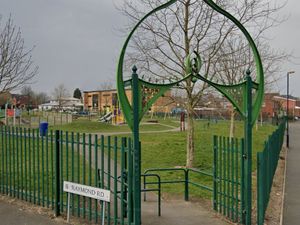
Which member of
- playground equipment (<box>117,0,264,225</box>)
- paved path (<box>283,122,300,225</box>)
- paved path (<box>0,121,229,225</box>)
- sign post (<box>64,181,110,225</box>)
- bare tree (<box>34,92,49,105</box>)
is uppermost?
bare tree (<box>34,92,49,105</box>)

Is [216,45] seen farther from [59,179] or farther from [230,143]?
[59,179]

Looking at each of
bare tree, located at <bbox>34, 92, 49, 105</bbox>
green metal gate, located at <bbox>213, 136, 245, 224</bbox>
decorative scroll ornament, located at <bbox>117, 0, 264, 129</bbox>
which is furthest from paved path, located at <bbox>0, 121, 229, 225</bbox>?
bare tree, located at <bbox>34, 92, 49, 105</bbox>

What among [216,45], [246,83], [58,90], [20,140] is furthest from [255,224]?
[58,90]

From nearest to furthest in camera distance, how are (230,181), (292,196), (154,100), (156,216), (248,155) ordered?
(154,100)
(248,155)
(230,181)
(156,216)
(292,196)

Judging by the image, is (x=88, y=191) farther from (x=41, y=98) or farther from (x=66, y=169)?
(x=41, y=98)

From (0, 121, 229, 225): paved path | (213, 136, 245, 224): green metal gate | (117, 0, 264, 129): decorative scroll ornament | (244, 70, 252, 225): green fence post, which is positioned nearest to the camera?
(117, 0, 264, 129): decorative scroll ornament

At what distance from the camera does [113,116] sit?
5041 cm

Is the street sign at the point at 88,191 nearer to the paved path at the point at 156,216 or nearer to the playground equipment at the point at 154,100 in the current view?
the playground equipment at the point at 154,100

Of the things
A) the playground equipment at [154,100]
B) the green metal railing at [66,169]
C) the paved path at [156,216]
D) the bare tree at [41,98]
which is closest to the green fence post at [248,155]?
the playground equipment at [154,100]

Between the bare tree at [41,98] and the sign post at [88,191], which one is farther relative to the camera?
the bare tree at [41,98]

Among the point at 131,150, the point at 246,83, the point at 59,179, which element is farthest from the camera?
the point at 59,179

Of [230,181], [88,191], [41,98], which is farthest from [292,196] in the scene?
[41,98]

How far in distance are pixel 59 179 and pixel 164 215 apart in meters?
2.24

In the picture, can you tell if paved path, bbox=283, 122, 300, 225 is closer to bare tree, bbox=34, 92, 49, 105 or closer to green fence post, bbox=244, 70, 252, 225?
green fence post, bbox=244, 70, 252, 225
